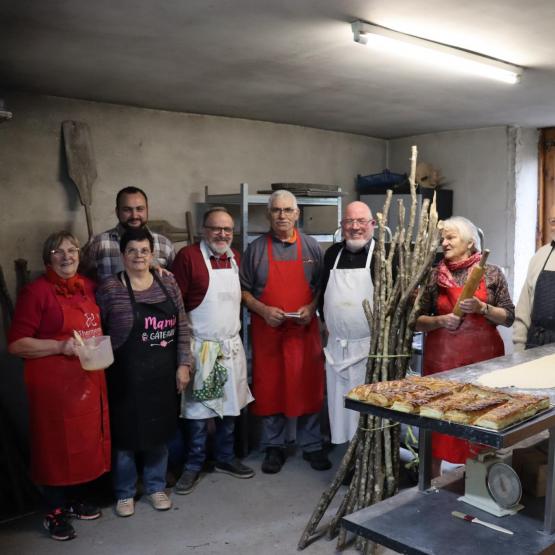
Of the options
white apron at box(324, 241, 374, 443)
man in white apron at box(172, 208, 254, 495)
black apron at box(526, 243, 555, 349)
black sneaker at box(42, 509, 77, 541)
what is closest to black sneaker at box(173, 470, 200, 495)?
man in white apron at box(172, 208, 254, 495)

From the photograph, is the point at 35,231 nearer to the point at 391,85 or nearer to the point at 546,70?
the point at 391,85

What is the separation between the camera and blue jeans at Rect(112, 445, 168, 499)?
134 inches

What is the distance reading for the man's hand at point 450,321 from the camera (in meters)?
3.00

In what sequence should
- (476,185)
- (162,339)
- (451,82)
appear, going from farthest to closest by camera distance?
(476,185)
(451,82)
(162,339)

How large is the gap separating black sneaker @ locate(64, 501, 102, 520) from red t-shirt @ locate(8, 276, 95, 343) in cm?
99

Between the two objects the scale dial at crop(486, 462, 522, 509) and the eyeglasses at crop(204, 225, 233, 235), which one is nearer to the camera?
the scale dial at crop(486, 462, 522, 509)

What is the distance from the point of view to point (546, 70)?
374cm

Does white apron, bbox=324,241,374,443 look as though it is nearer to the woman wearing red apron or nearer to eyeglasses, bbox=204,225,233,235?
eyeglasses, bbox=204,225,233,235

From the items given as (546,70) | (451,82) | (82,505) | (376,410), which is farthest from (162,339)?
(546,70)

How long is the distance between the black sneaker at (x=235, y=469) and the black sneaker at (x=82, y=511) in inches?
33.3

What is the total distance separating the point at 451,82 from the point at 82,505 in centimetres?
342

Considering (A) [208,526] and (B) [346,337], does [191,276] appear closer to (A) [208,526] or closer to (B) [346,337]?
(B) [346,337]

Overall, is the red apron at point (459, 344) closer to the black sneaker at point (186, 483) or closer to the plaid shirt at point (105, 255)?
the black sneaker at point (186, 483)

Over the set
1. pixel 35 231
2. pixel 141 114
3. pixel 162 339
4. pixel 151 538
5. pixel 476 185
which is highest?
pixel 141 114
